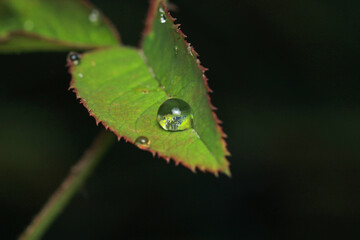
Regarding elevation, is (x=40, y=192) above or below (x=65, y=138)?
below

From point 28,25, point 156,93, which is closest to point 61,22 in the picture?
point 28,25

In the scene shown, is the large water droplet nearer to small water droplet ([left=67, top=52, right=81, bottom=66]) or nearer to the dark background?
small water droplet ([left=67, top=52, right=81, bottom=66])

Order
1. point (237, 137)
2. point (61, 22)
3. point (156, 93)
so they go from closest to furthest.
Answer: point (156, 93) → point (61, 22) → point (237, 137)

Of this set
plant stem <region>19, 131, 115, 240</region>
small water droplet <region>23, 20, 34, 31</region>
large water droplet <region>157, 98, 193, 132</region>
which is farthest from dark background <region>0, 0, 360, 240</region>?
large water droplet <region>157, 98, 193, 132</region>

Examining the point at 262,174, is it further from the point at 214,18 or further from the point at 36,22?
the point at 36,22

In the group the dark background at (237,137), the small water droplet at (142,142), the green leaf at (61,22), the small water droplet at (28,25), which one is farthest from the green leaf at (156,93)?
the dark background at (237,137)

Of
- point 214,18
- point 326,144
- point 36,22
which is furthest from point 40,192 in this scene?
point 326,144

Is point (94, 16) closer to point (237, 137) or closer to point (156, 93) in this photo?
point (156, 93)

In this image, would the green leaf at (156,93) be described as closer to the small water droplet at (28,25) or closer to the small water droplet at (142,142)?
the small water droplet at (142,142)
